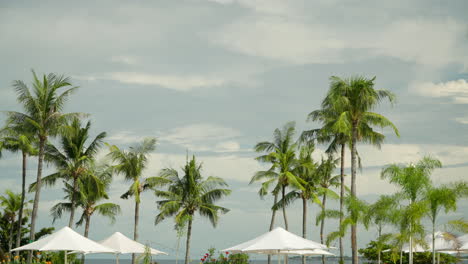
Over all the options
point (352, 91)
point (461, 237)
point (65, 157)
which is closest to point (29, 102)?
point (65, 157)

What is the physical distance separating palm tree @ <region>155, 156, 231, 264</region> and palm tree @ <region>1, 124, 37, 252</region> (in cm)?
863

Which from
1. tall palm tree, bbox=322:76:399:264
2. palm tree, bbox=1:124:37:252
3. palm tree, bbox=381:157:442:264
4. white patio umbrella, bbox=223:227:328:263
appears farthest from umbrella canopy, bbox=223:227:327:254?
palm tree, bbox=1:124:37:252

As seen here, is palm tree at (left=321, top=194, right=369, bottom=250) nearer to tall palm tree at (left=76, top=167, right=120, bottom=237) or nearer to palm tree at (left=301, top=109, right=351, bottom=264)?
palm tree at (left=301, top=109, right=351, bottom=264)

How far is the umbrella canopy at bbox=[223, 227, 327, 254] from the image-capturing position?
62.5 ft

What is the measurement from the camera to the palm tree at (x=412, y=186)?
74.0 feet

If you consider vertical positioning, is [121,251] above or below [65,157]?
below

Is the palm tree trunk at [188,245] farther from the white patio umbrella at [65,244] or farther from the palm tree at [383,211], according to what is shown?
the white patio umbrella at [65,244]

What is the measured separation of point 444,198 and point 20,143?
989 inches

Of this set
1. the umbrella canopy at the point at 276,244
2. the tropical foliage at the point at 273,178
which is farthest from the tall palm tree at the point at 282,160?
the umbrella canopy at the point at 276,244

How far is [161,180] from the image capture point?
3816 cm

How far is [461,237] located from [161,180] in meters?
19.8

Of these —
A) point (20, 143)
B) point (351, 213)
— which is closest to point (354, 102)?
point (351, 213)

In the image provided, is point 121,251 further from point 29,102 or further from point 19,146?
point 19,146

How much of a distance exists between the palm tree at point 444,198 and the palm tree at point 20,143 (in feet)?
67.1
